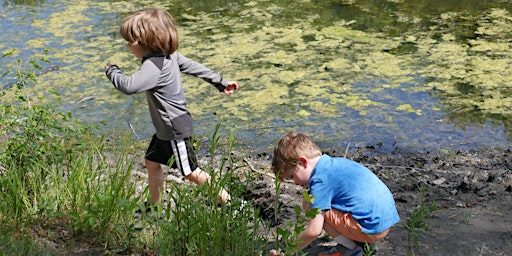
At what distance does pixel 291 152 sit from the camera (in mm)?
2840

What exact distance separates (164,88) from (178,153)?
1.17 ft

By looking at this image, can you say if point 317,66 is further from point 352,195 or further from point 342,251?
point 352,195

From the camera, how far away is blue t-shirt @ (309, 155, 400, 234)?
9.41ft

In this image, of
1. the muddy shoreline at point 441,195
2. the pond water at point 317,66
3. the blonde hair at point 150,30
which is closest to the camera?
the muddy shoreline at point 441,195

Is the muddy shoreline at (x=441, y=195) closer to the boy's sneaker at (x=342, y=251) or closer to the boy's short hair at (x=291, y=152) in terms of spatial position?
the boy's sneaker at (x=342, y=251)

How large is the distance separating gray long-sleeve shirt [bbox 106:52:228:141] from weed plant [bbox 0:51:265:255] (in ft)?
1.00

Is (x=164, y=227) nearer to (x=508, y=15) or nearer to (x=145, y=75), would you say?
(x=145, y=75)

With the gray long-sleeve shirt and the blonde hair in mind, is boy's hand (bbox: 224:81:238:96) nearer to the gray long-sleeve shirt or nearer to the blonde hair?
the gray long-sleeve shirt

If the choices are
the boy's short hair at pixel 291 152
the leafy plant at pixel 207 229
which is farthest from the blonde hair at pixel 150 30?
the boy's short hair at pixel 291 152

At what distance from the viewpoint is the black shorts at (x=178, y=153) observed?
3607mm

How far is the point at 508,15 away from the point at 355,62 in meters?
2.11

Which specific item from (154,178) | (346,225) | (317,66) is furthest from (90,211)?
(317,66)

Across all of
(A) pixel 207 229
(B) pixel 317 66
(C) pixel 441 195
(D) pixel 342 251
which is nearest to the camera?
(A) pixel 207 229

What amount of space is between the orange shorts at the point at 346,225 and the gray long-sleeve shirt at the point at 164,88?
1.00 metres
